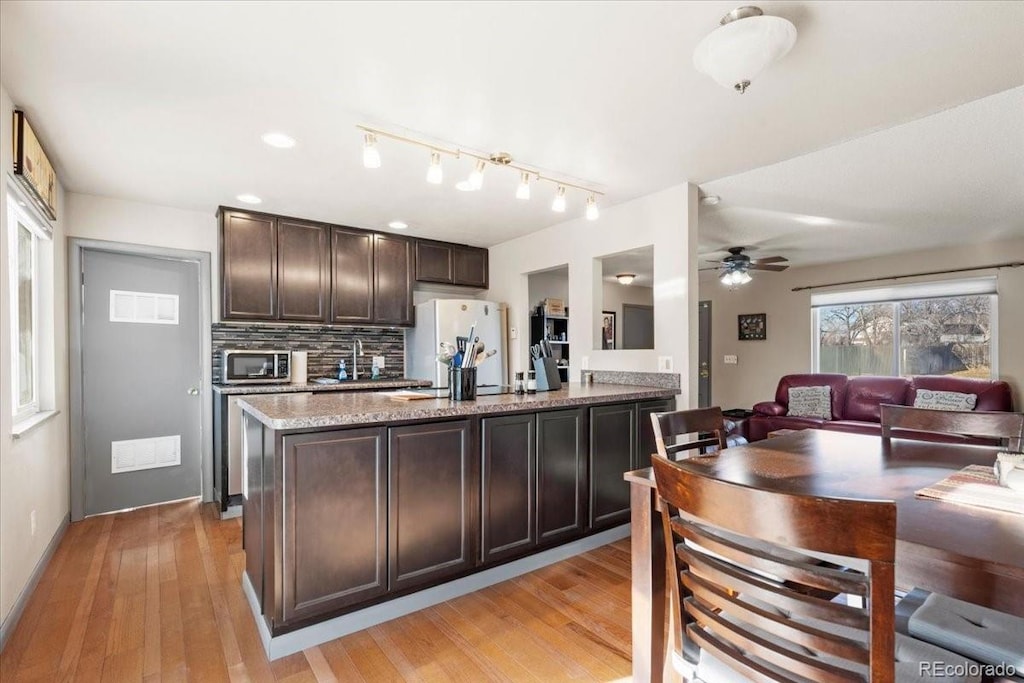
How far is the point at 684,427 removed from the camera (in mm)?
1878

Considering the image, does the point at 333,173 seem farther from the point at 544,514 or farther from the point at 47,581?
the point at 47,581

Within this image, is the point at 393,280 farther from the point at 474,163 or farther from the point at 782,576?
the point at 782,576

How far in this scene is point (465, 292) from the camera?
526 cm

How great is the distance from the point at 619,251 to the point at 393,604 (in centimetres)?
283

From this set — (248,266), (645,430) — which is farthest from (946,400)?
(248,266)

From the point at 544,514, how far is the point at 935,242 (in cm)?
514

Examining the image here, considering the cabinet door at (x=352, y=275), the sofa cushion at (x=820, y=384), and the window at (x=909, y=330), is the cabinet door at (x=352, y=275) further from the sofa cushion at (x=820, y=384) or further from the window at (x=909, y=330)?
the window at (x=909, y=330)

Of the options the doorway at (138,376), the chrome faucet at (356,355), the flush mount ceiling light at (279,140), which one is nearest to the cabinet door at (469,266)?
the chrome faucet at (356,355)

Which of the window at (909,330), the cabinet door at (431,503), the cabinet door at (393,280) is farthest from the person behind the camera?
the window at (909,330)

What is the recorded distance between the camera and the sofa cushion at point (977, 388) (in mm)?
4539

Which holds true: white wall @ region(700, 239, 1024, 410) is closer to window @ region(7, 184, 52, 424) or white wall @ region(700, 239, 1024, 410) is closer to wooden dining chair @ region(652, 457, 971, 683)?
wooden dining chair @ region(652, 457, 971, 683)

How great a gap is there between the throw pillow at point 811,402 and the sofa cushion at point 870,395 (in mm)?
197

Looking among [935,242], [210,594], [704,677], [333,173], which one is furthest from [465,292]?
[935,242]

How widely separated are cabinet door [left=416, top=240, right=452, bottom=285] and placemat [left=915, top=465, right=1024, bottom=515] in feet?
13.6
